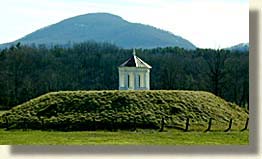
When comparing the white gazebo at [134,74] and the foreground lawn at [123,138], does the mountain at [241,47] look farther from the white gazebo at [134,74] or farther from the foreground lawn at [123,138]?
the white gazebo at [134,74]

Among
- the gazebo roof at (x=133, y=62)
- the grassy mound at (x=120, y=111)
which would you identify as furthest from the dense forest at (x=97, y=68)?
Result: the grassy mound at (x=120, y=111)

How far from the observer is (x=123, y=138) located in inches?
286

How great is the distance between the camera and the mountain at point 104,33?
23.4 ft

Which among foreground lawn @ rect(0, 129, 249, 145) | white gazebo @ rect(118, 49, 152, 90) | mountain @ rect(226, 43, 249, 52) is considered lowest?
foreground lawn @ rect(0, 129, 249, 145)

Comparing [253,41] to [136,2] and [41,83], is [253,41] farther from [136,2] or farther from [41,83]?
[41,83]

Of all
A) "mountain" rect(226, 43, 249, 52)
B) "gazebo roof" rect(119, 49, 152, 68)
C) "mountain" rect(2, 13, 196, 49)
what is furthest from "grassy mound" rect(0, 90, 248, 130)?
"mountain" rect(2, 13, 196, 49)

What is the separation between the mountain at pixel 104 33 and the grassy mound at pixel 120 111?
44.3 inches

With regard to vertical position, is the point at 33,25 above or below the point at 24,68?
above

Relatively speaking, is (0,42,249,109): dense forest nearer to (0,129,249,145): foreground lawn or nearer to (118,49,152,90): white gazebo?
(118,49,152,90): white gazebo

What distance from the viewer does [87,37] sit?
7355mm

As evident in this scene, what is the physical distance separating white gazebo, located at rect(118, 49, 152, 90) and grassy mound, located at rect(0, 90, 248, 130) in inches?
18.3

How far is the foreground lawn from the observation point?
6.62m

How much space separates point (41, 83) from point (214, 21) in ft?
7.71

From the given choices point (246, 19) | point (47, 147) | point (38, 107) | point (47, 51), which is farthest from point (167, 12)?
point (38, 107)
